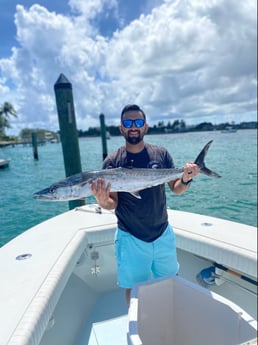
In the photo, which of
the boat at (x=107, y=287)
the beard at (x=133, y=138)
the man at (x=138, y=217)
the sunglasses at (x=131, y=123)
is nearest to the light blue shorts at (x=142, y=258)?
the man at (x=138, y=217)

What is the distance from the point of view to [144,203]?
181cm

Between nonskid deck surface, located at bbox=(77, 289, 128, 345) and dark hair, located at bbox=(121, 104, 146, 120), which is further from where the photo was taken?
nonskid deck surface, located at bbox=(77, 289, 128, 345)

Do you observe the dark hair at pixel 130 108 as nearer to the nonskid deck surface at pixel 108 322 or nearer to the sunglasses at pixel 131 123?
the sunglasses at pixel 131 123

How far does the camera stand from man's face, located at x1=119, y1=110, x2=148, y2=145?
71.0 inches

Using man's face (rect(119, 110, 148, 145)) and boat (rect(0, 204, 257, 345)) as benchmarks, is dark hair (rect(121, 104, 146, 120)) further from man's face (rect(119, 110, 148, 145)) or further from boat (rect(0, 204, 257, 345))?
boat (rect(0, 204, 257, 345))

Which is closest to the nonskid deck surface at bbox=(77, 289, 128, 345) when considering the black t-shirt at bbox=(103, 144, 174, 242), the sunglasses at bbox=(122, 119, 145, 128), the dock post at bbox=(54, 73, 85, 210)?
the black t-shirt at bbox=(103, 144, 174, 242)

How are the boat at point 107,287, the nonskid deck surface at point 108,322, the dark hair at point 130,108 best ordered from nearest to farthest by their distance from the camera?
the boat at point 107,287 → the dark hair at point 130,108 → the nonskid deck surface at point 108,322

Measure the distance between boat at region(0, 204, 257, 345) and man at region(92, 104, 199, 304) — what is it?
186mm

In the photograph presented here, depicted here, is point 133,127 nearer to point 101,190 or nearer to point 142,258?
point 101,190

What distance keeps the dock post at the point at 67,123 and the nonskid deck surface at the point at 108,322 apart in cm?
142

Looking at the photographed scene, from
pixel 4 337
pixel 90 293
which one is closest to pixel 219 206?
pixel 90 293

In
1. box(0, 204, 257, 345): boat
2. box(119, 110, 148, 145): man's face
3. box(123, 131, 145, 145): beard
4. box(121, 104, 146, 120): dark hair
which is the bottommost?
box(0, 204, 257, 345): boat

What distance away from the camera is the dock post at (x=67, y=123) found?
3518mm

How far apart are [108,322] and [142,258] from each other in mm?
1037
